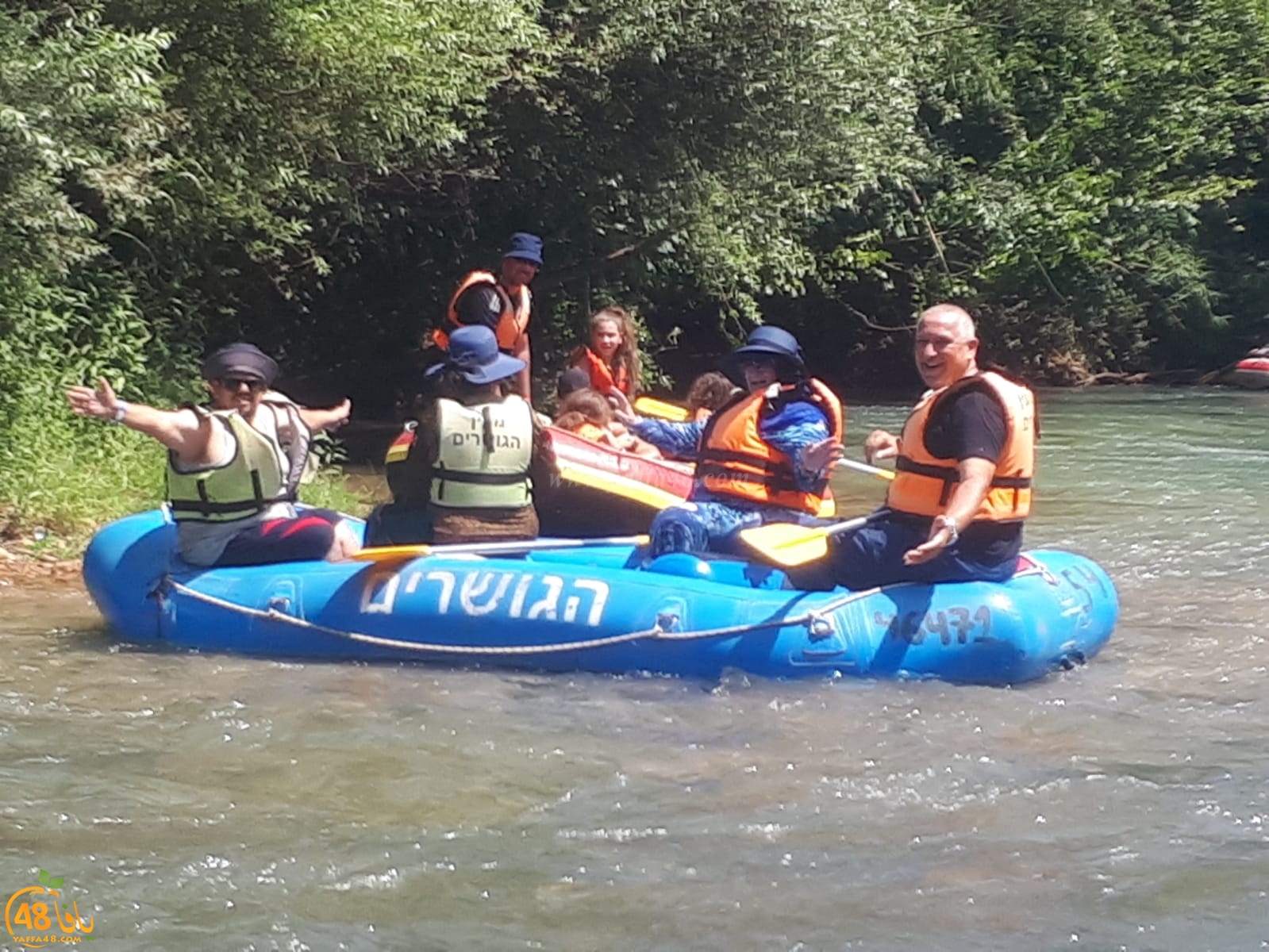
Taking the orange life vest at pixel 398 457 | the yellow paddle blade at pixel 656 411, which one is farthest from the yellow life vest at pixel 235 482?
the yellow paddle blade at pixel 656 411

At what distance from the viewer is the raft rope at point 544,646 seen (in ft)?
18.9

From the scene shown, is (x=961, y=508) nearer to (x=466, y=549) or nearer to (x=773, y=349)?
(x=773, y=349)

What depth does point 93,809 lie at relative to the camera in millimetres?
4391

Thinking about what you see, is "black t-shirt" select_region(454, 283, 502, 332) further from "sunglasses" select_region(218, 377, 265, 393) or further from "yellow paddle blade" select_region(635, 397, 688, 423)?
"sunglasses" select_region(218, 377, 265, 393)

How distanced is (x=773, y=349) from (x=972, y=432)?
3.35 feet

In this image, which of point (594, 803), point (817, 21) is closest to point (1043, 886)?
point (594, 803)

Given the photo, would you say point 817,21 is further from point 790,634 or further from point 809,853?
point 809,853

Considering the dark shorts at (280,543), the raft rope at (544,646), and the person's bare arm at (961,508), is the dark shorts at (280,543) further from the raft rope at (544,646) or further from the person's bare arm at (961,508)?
the person's bare arm at (961,508)

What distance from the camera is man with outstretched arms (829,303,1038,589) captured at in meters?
5.44

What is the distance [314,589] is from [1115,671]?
9.26 feet

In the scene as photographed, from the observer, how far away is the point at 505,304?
924cm

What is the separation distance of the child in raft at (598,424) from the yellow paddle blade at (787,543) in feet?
6.06

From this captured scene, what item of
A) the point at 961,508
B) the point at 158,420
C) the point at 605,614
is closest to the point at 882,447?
the point at 961,508

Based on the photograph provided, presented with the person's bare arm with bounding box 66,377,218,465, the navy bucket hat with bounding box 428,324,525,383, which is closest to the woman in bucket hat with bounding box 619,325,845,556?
the navy bucket hat with bounding box 428,324,525,383
